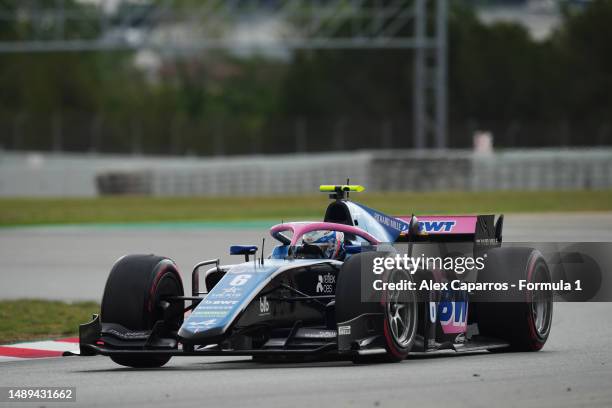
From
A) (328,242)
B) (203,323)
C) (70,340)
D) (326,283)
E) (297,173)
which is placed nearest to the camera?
(203,323)

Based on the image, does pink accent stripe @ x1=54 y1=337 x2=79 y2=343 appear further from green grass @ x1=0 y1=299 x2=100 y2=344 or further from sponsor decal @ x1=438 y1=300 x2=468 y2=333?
sponsor decal @ x1=438 y1=300 x2=468 y2=333

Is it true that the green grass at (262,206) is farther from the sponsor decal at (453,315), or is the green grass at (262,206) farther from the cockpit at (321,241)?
the cockpit at (321,241)

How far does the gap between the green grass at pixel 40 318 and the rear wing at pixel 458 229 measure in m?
3.89

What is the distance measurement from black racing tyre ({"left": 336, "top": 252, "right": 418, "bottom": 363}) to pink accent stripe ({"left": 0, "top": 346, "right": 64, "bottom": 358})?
3.08 metres

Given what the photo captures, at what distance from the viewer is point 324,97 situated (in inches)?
2837

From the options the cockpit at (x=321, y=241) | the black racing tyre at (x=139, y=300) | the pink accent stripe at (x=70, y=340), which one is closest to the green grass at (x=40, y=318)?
the pink accent stripe at (x=70, y=340)

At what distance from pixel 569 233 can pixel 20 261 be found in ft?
34.1

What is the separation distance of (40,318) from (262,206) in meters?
24.8

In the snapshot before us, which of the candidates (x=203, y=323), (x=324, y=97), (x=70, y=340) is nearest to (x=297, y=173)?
(x=324, y=97)

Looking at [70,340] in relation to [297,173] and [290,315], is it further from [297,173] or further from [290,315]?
[297,173]

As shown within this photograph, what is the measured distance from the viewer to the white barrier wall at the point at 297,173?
4350cm

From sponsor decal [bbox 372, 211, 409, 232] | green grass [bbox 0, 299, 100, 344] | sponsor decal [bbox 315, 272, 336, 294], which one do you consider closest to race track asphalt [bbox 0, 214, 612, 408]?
sponsor decal [bbox 315, 272, 336, 294]

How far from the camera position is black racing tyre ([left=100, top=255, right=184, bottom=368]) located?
9922mm

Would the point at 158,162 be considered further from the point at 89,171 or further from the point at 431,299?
the point at 431,299
